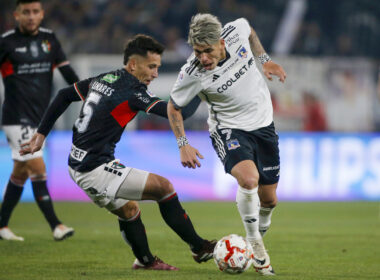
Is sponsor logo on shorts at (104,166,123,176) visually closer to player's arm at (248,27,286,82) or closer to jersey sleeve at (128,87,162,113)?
jersey sleeve at (128,87,162,113)

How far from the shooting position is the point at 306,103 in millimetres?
17016

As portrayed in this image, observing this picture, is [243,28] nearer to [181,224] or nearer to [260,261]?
[181,224]

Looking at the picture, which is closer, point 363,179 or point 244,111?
point 244,111

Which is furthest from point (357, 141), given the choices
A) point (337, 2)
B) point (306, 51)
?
point (337, 2)

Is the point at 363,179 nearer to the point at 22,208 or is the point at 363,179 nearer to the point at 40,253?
the point at 22,208

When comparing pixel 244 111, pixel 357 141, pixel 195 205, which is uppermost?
pixel 244 111

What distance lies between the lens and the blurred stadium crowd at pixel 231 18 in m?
18.1

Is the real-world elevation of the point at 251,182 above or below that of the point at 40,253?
above

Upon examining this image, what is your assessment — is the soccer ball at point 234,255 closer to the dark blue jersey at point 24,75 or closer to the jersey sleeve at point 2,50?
the dark blue jersey at point 24,75

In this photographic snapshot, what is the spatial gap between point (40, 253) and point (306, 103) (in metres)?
11.3

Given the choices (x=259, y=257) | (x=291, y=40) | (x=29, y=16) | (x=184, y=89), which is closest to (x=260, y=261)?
(x=259, y=257)

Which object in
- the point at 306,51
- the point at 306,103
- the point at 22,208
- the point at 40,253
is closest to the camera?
the point at 40,253

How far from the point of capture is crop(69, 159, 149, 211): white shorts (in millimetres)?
5531

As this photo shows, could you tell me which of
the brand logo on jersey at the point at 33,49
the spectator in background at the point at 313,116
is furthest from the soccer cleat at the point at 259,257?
the spectator in background at the point at 313,116
